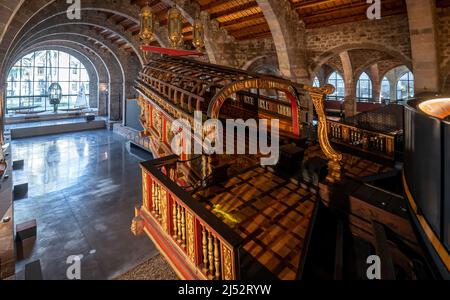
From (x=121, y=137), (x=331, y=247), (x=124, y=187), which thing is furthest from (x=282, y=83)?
(x=121, y=137)

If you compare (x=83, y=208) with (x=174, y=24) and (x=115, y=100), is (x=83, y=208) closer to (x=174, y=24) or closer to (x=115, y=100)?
(x=174, y=24)

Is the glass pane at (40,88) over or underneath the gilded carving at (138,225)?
over

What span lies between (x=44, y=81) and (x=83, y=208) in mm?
20994

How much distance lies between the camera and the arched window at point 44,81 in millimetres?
20688

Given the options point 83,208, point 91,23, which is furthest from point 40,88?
point 83,208

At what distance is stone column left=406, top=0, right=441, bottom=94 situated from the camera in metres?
6.01

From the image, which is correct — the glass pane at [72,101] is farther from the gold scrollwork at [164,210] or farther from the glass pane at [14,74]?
the gold scrollwork at [164,210]

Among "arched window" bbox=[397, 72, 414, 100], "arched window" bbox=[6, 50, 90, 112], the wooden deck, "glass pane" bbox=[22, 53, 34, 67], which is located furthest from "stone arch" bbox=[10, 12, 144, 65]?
"arched window" bbox=[397, 72, 414, 100]

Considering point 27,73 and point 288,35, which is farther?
point 27,73

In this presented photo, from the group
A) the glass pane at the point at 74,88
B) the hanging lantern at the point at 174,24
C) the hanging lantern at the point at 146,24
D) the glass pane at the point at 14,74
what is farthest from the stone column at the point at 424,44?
the glass pane at the point at 14,74

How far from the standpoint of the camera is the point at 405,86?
72.3 feet

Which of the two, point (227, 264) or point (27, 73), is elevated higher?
point (27, 73)

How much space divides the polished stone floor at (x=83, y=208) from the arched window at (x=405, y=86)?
75.9ft
